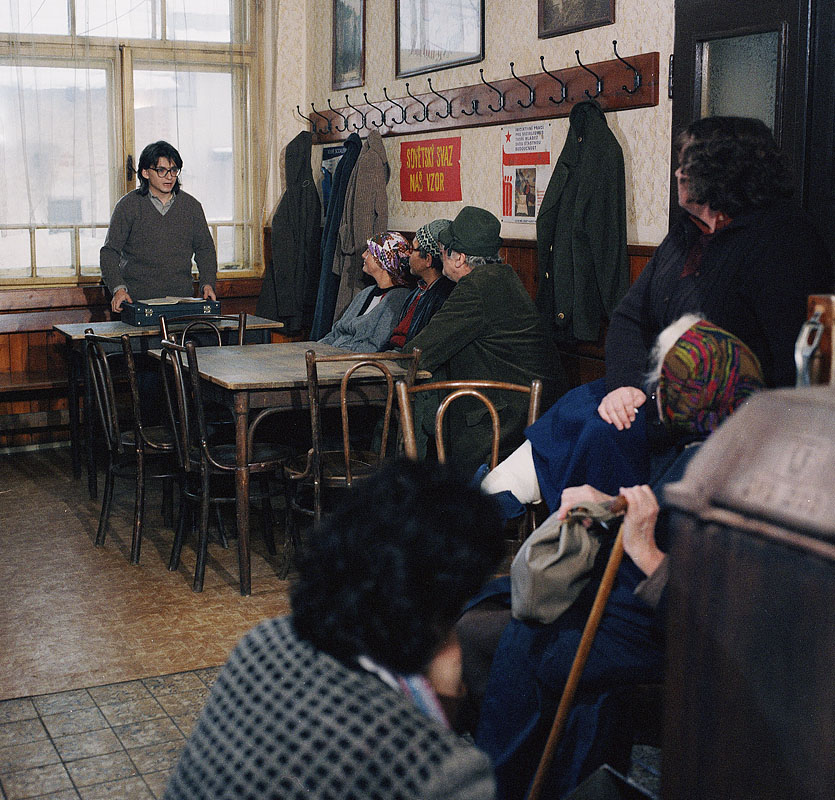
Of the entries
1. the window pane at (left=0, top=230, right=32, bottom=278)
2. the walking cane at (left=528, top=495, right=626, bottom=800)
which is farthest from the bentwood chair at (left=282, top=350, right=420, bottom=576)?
the window pane at (left=0, top=230, right=32, bottom=278)

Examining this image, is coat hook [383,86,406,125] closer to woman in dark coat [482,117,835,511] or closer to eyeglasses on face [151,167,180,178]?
eyeglasses on face [151,167,180,178]

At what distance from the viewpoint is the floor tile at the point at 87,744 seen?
2.61m

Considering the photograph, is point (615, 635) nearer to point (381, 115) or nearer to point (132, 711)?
point (132, 711)

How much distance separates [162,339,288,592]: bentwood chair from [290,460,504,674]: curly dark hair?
8.18 ft

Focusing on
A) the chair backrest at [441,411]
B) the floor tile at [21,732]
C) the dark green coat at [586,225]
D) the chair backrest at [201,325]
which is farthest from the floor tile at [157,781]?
the chair backrest at [201,325]

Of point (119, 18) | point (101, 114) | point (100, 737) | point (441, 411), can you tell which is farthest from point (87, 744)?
point (119, 18)

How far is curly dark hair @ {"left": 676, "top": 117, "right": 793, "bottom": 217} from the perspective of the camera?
249 cm

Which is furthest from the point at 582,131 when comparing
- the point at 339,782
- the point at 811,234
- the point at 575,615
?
the point at 339,782

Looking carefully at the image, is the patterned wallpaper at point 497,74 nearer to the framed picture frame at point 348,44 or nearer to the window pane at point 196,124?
the framed picture frame at point 348,44

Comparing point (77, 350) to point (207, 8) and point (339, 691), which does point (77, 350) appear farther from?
point (339, 691)

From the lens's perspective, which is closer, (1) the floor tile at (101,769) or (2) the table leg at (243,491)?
(1) the floor tile at (101,769)

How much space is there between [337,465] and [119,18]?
11.5 feet

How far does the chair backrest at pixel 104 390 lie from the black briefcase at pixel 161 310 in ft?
1.80

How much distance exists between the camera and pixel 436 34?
521 cm
